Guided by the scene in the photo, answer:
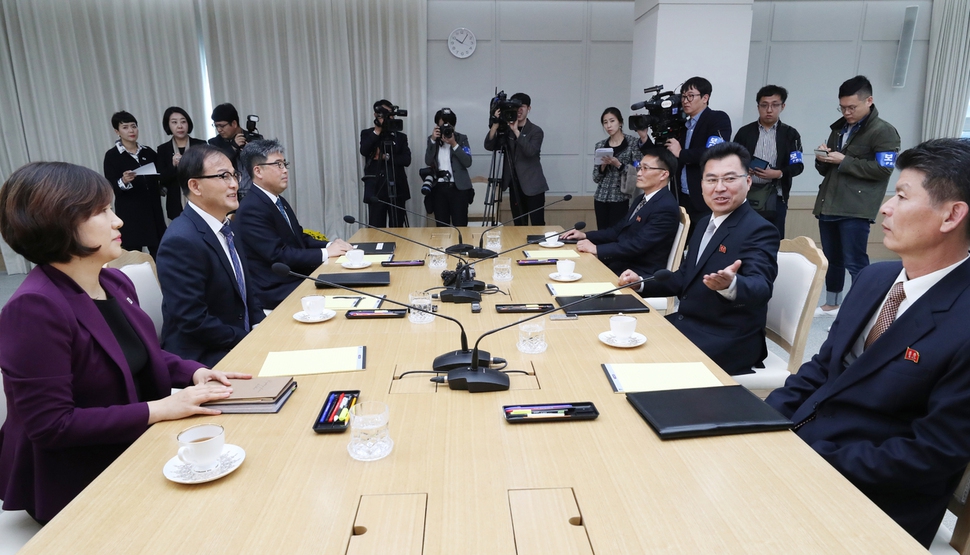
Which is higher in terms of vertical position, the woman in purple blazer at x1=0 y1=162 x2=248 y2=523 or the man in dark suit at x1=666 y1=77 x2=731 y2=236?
the man in dark suit at x1=666 y1=77 x2=731 y2=236

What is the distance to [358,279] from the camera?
254 cm

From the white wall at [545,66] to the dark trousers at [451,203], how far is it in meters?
0.81

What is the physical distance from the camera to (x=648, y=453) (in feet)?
3.70

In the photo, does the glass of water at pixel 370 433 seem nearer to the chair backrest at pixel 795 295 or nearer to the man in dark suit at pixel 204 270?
the man in dark suit at pixel 204 270

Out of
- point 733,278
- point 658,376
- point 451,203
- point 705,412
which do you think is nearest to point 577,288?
point 733,278

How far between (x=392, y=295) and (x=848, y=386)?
5.14 feet

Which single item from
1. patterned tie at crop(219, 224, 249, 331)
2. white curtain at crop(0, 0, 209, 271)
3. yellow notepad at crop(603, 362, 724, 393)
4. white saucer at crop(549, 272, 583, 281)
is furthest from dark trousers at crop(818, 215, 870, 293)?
white curtain at crop(0, 0, 209, 271)

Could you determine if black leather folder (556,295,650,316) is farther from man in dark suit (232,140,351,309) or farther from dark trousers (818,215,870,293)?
dark trousers (818,215,870,293)

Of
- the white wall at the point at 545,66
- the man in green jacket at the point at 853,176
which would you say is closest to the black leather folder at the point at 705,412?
the man in green jacket at the point at 853,176

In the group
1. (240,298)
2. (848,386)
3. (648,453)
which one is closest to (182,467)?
(648,453)

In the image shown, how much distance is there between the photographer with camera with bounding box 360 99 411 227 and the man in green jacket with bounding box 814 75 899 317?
335 cm

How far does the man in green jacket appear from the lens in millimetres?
3674

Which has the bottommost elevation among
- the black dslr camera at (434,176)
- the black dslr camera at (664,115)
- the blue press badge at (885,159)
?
the black dslr camera at (434,176)

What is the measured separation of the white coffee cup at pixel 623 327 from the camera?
1698 mm
